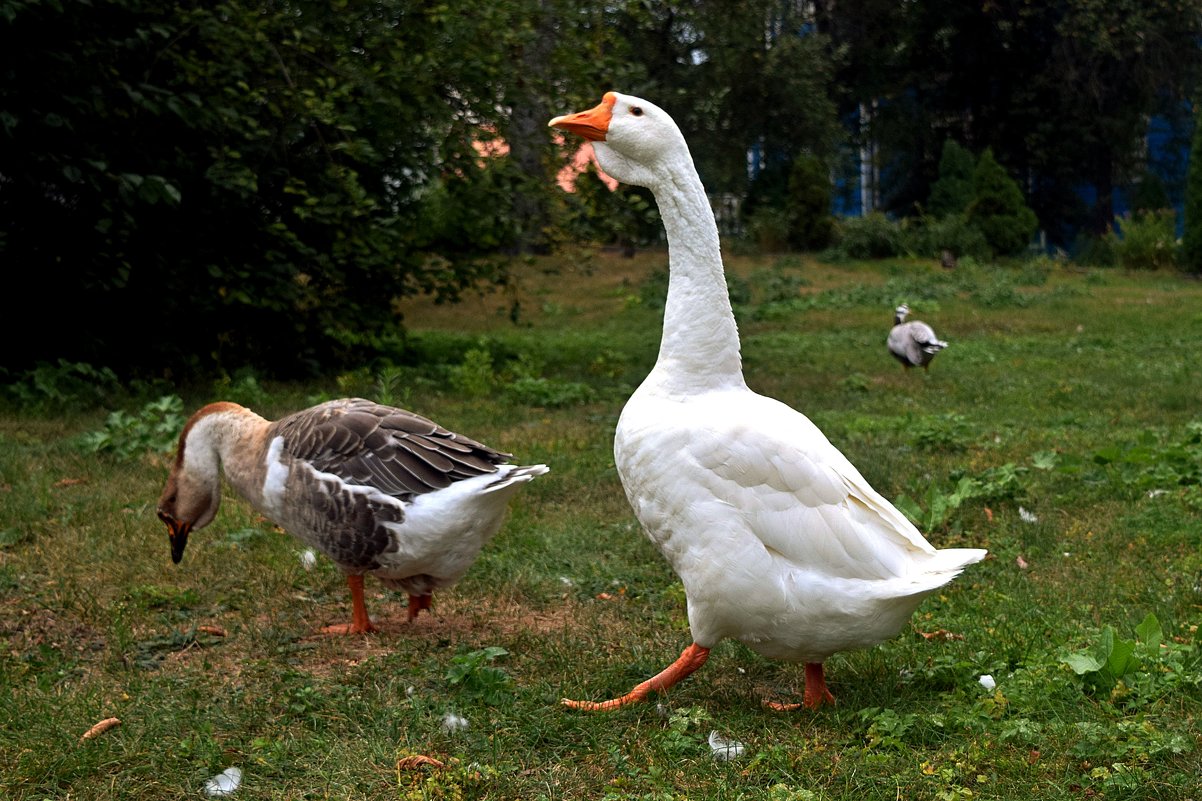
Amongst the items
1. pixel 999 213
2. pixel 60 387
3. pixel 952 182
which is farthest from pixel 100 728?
pixel 952 182

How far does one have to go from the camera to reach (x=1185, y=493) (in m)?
6.52

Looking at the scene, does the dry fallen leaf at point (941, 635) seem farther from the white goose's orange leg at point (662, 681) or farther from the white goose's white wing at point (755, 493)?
the white goose's orange leg at point (662, 681)

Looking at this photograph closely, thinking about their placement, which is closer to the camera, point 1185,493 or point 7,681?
point 7,681

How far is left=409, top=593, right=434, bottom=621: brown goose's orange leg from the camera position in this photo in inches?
200

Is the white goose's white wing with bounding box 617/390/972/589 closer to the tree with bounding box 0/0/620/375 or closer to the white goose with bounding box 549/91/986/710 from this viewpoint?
the white goose with bounding box 549/91/986/710

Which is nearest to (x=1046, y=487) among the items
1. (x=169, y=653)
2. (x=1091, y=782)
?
(x=1091, y=782)

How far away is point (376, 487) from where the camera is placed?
185 inches

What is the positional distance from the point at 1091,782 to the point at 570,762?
1.49m

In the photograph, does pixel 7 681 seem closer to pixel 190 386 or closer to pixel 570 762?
pixel 570 762

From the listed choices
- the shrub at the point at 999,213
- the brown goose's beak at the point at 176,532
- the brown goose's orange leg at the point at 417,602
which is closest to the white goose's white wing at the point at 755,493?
the brown goose's orange leg at the point at 417,602

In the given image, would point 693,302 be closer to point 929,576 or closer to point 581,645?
point 929,576

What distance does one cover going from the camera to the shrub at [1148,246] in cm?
2333

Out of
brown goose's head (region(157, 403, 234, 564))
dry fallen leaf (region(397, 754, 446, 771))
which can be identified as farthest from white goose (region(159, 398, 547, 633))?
dry fallen leaf (region(397, 754, 446, 771))

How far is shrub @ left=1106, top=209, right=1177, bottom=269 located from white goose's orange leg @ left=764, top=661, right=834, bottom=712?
21.4 meters
